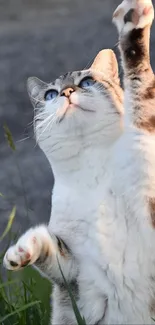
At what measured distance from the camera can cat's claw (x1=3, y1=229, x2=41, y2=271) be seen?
1.07 metres

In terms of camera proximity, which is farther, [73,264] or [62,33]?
[62,33]

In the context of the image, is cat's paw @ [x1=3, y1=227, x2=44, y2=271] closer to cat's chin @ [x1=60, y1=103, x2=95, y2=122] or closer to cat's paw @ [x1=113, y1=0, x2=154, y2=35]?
cat's chin @ [x1=60, y1=103, x2=95, y2=122]

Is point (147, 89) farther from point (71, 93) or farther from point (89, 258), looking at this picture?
point (89, 258)

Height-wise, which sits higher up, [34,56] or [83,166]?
[83,166]

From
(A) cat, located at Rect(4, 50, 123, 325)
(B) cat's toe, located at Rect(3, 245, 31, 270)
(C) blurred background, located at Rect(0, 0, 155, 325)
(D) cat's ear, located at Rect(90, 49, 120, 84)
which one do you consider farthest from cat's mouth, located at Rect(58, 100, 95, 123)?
(C) blurred background, located at Rect(0, 0, 155, 325)

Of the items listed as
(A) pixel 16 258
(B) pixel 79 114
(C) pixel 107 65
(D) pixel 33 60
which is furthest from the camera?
(D) pixel 33 60

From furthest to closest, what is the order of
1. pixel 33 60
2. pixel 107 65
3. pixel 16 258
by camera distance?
pixel 33 60, pixel 107 65, pixel 16 258

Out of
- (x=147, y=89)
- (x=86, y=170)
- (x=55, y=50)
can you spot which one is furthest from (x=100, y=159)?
(x=55, y=50)

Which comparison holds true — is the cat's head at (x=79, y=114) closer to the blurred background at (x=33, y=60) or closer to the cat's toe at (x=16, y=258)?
the cat's toe at (x=16, y=258)

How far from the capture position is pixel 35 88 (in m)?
1.41

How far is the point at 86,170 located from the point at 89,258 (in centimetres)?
15

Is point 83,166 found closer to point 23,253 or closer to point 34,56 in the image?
point 23,253

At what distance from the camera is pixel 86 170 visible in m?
1.22

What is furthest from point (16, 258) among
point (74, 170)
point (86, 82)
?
point (86, 82)
